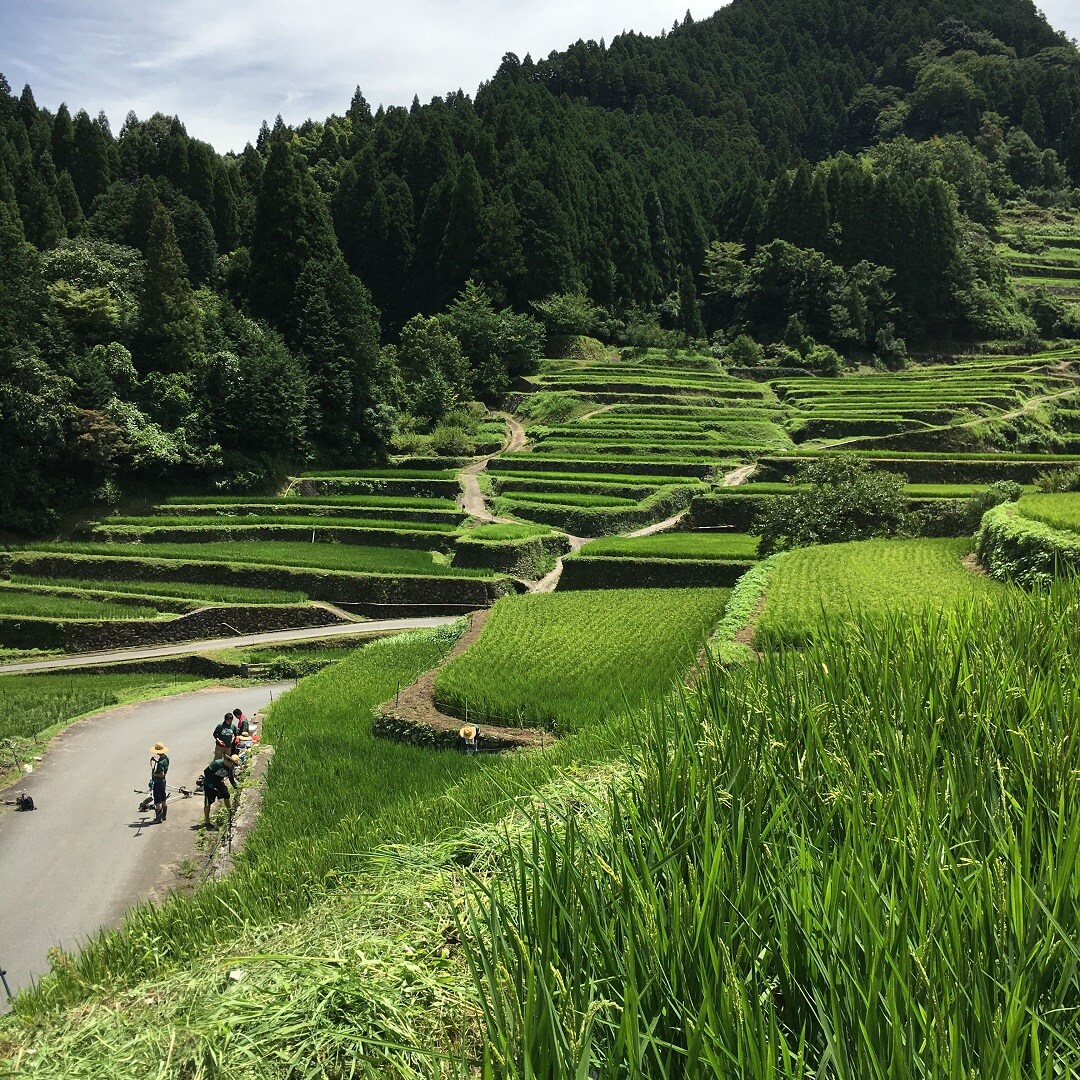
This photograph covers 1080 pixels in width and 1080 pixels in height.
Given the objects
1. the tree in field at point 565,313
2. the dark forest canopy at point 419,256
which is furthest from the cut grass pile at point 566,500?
the tree in field at point 565,313

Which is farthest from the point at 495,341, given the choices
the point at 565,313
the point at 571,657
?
the point at 571,657

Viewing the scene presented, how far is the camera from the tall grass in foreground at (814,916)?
258 centimetres

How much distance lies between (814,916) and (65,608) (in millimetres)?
29127

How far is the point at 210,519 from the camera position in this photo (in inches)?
1453

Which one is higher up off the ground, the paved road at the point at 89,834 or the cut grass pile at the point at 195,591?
the cut grass pile at the point at 195,591

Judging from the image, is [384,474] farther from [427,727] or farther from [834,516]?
[427,727]

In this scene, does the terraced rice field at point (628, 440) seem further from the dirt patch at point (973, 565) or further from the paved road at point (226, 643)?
the dirt patch at point (973, 565)

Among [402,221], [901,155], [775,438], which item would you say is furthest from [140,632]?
[901,155]

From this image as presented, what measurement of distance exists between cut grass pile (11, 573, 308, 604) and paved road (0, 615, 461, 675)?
3.62ft

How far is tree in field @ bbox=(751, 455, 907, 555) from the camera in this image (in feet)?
91.5

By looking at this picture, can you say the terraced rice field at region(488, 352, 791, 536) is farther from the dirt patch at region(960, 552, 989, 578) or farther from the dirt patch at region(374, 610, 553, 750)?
the dirt patch at region(374, 610, 553, 750)

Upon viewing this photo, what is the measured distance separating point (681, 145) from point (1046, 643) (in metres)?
108

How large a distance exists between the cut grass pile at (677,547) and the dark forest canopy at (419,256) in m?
18.6

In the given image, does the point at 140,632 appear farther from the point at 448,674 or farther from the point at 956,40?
the point at 956,40
